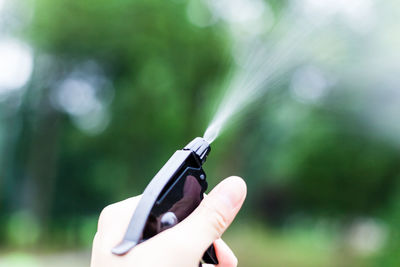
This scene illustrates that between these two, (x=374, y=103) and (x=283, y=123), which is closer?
(x=374, y=103)

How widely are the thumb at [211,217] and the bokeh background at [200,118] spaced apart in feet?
18.1

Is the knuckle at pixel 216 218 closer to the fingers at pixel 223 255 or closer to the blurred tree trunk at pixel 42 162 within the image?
the fingers at pixel 223 255

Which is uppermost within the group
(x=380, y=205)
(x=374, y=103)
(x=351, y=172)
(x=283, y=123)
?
(x=283, y=123)

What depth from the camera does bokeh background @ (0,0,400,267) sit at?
776 cm

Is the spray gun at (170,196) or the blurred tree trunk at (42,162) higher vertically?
the blurred tree trunk at (42,162)

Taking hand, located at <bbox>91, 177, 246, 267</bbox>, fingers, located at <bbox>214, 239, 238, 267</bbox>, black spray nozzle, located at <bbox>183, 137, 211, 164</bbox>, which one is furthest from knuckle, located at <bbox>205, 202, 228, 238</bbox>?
fingers, located at <bbox>214, 239, 238, 267</bbox>

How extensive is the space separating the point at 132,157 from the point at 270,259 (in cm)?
553

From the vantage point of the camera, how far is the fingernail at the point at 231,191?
4.52 feet

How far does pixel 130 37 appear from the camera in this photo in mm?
10484

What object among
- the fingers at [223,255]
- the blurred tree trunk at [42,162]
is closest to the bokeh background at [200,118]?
the blurred tree trunk at [42,162]

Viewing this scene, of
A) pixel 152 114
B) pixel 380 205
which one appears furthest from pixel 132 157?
pixel 380 205

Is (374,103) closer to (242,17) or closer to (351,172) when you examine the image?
(351,172)

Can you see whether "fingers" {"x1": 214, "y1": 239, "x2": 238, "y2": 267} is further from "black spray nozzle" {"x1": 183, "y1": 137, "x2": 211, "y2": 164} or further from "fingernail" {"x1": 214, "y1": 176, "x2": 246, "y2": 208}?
"black spray nozzle" {"x1": 183, "y1": 137, "x2": 211, "y2": 164}

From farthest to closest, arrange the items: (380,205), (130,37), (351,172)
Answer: (130,37)
(351,172)
(380,205)
